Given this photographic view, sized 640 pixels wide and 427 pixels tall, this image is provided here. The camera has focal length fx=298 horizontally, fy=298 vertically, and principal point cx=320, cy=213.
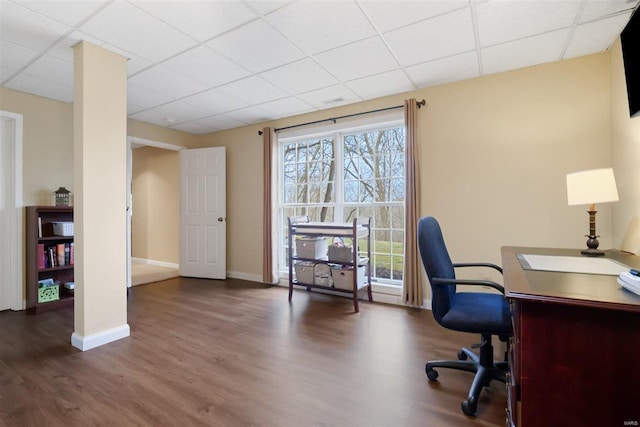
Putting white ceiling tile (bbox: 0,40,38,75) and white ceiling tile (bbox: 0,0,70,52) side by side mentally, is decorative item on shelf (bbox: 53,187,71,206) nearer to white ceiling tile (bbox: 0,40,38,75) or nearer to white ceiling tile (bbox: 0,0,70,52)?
white ceiling tile (bbox: 0,40,38,75)

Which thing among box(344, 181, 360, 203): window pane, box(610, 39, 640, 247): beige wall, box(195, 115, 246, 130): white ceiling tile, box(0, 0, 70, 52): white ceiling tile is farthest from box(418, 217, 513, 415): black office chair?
box(195, 115, 246, 130): white ceiling tile

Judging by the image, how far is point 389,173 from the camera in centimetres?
375

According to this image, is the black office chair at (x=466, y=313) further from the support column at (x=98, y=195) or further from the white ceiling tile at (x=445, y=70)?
the support column at (x=98, y=195)

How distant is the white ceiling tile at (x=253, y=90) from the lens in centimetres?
318

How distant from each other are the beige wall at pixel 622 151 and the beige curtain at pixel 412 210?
161 cm

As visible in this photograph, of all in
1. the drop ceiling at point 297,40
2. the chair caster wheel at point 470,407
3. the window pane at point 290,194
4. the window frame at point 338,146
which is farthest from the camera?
the window pane at point 290,194

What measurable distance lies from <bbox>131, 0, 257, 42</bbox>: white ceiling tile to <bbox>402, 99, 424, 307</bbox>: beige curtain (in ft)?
6.47

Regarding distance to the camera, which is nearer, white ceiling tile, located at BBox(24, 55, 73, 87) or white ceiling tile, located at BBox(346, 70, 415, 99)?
white ceiling tile, located at BBox(24, 55, 73, 87)

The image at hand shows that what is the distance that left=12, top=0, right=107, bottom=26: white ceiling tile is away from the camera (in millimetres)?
1945

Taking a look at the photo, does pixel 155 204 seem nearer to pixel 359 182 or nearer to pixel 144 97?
pixel 144 97

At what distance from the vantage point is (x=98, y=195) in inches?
95.4

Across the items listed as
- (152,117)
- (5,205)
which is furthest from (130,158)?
(5,205)

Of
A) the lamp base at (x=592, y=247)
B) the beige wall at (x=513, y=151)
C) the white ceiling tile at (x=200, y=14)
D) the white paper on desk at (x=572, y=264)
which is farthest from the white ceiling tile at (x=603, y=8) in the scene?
the white ceiling tile at (x=200, y=14)

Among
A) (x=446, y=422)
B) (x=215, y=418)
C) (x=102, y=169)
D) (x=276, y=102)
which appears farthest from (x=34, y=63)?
(x=446, y=422)
